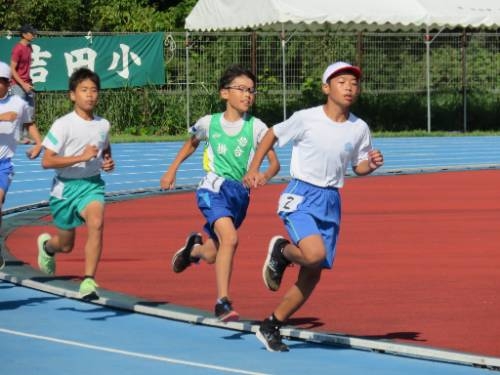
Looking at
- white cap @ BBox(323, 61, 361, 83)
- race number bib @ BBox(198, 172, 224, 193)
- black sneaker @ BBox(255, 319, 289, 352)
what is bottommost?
black sneaker @ BBox(255, 319, 289, 352)

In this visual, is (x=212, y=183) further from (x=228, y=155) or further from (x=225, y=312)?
(x=225, y=312)

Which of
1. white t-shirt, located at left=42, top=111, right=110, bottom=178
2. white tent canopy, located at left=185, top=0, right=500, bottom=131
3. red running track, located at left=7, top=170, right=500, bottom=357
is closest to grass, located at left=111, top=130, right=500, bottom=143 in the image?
white tent canopy, located at left=185, top=0, right=500, bottom=131

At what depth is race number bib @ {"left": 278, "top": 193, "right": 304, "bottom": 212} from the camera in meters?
9.58

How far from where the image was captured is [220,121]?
36.3 feet

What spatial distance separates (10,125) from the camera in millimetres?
13297

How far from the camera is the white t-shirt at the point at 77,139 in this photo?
38.3ft

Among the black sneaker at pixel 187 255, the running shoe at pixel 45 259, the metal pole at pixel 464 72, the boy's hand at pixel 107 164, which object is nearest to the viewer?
the boy's hand at pixel 107 164

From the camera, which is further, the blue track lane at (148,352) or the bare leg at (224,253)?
the bare leg at (224,253)

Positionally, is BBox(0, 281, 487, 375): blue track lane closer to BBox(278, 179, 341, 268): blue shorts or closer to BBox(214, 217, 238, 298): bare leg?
BBox(214, 217, 238, 298): bare leg

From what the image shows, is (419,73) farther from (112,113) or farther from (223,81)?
(223,81)

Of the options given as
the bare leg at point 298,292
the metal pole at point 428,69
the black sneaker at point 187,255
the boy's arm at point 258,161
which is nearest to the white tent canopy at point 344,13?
the metal pole at point 428,69

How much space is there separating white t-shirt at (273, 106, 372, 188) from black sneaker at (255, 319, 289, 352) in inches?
36.0

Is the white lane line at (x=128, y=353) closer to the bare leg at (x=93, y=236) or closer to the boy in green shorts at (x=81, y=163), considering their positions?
the bare leg at (x=93, y=236)

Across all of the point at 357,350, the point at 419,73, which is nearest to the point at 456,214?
the point at 357,350
